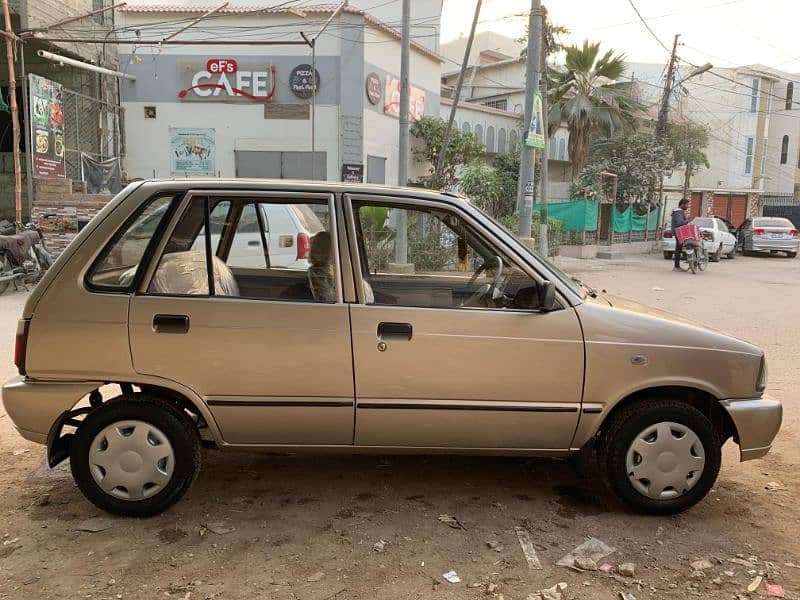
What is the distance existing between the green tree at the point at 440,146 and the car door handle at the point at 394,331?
61.9 feet

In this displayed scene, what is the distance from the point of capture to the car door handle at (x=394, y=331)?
130 inches

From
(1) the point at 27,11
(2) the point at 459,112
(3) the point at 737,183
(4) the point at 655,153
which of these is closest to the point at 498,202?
(2) the point at 459,112

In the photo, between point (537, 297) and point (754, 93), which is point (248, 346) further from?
point (754, 93)

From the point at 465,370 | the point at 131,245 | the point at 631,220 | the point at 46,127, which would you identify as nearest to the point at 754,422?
the point at 465,370

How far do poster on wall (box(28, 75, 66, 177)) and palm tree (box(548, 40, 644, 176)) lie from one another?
1693 cm

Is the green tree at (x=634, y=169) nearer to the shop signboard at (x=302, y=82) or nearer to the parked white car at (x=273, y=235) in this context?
the shop signboard at (x=302, y=82)

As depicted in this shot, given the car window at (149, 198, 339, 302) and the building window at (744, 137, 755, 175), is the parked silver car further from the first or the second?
the car window at (149, 198, 339, 302)

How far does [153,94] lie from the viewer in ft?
65.8

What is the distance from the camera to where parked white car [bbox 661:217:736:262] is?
65.1 feet

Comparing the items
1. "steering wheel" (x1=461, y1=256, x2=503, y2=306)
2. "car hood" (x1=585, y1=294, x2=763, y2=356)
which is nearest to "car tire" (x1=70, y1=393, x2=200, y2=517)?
"steering wheel" (x1=461, y1=256, x2=503, y2=306)

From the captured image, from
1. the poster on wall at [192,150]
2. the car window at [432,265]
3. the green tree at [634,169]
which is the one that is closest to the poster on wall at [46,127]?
the poster on wall at [192,150]

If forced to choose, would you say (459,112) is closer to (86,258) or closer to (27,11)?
(27,11)

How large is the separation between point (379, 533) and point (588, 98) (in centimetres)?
2399

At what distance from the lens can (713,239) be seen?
19.9 m
